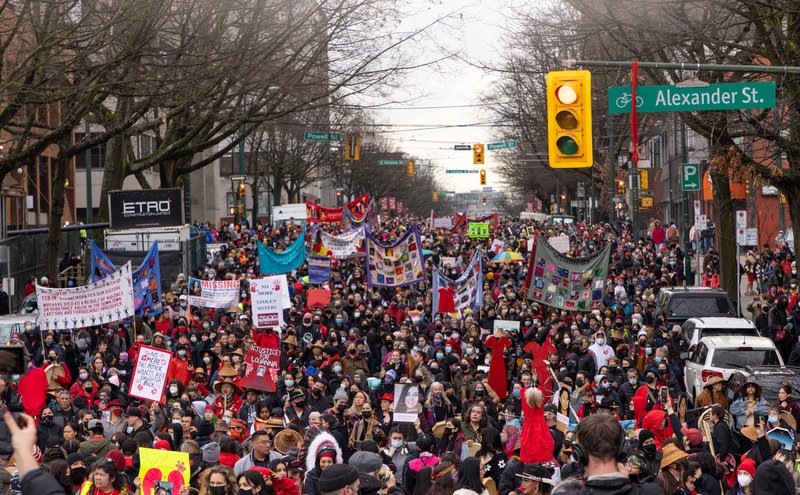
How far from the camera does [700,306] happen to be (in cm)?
2358

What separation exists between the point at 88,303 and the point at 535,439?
34.1ft

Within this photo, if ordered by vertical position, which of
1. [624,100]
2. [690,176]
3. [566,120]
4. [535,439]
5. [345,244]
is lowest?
[535,439]

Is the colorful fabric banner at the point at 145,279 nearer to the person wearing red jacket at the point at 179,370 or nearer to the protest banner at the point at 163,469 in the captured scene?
the person wearing red jacket at the point at 179,370

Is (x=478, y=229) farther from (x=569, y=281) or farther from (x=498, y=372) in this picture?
(x=498, y=372)

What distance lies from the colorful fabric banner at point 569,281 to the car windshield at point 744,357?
18.7 ft

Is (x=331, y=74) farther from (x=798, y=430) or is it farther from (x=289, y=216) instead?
A: (x=289, y=216)

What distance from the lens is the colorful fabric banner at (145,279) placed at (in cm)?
2322

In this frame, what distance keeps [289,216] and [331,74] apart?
96.2 feet

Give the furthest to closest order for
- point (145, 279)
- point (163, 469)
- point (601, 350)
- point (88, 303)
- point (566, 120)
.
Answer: point (145, 279) < point (88, 303) < point (601, 350) < point (566, 120) < point (163, 469)

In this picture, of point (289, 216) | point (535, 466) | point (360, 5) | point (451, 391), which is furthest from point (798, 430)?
point (289, 216)

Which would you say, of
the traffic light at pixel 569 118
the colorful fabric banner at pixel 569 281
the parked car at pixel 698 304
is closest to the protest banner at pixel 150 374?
the traffic light at pixel 569 118

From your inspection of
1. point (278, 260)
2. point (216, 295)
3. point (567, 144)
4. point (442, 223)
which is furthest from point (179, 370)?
point (442, 223)

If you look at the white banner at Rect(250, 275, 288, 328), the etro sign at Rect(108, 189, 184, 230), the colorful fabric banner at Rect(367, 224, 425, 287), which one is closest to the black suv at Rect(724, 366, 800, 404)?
the white banner at Rect(250, 275, 288, 328)

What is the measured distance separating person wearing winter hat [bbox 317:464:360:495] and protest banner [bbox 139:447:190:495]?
3156 mm
